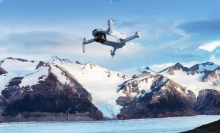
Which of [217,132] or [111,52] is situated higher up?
[111,52]

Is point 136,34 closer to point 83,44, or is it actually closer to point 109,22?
point 109,22

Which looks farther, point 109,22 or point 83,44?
point 83,44

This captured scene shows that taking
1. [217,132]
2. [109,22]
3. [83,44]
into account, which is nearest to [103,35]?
[109,22]

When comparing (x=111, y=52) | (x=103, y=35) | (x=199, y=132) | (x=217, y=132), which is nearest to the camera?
(x=103, y=35)

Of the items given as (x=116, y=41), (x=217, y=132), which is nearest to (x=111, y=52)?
(x=116, y=41)

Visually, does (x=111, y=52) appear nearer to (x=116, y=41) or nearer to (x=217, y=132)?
(x=116, y=41)

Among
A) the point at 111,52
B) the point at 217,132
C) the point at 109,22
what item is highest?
the point at 109,22

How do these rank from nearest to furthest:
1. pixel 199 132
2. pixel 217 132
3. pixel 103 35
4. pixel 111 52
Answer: pixel 103 35 → pixel 111 52 → pixel 217 132 → pixel 199 132

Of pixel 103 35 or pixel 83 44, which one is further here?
pixel 83 44

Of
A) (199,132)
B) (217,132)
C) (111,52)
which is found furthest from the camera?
(199,132)
